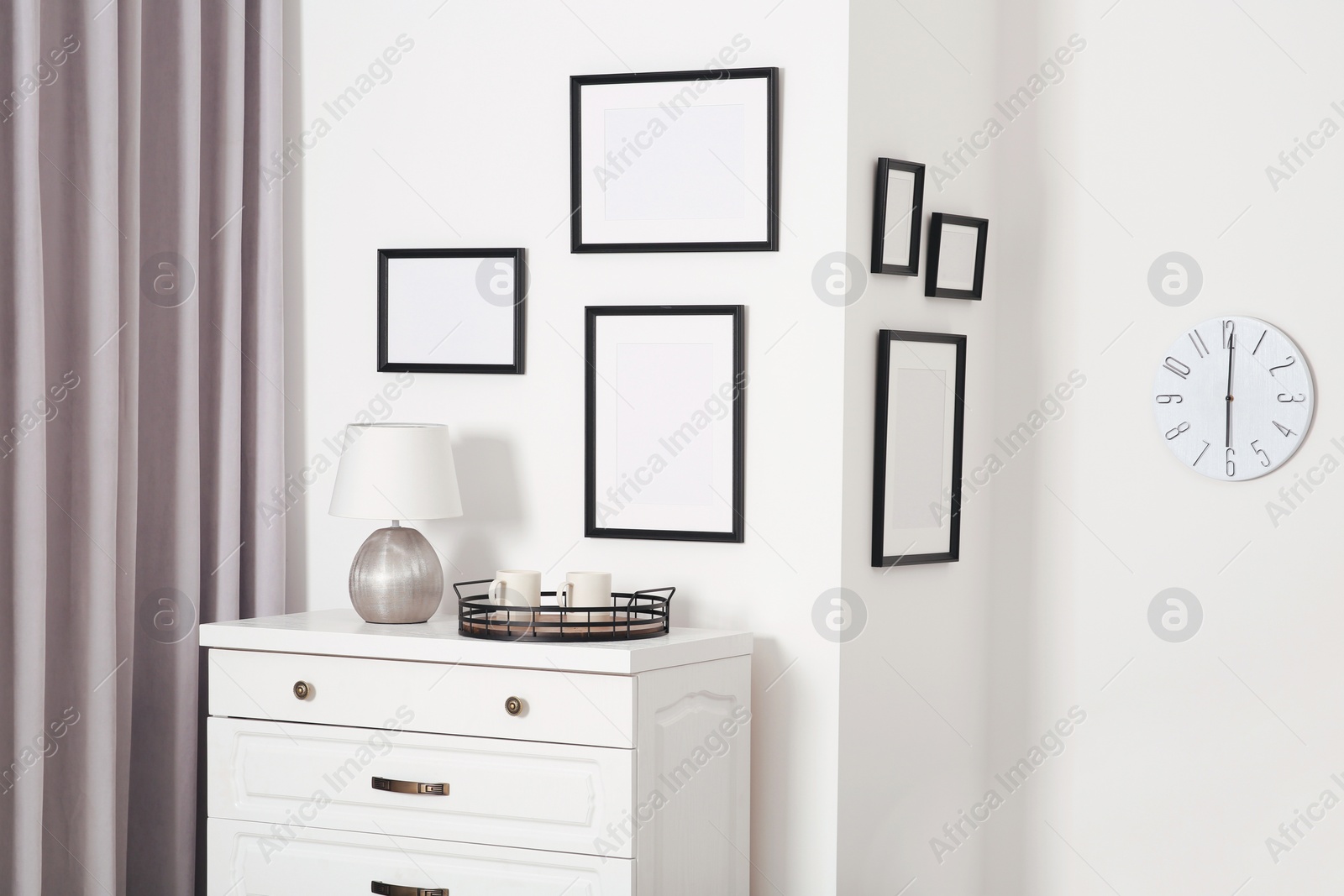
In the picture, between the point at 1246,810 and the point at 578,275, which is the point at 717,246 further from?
the point at 1246,810

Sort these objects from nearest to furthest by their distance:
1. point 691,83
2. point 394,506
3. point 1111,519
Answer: point 394,506
point 691,83
point 1111,519

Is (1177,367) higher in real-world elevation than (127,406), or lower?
higher

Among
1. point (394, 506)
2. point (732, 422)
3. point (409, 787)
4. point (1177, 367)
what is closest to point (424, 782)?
point (409, 787)

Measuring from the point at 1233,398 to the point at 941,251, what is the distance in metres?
0.69

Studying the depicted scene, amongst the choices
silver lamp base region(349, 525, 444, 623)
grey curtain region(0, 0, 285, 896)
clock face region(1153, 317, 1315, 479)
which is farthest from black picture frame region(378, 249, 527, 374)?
clock face region(1153, 317, 1315, 479)

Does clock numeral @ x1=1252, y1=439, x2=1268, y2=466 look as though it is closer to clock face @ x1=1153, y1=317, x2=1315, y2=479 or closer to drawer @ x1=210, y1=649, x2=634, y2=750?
clock face @ x1=1153, y1=317, x2=1315, y2=479

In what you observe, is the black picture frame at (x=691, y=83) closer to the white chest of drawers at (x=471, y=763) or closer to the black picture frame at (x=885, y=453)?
the black picture frame at (x=885, y=453)

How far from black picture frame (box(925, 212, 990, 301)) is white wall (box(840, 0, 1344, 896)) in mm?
51

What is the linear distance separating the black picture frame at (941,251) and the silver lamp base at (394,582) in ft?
3.89

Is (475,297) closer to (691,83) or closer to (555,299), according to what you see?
(555,299)

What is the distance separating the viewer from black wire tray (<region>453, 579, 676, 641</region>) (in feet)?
7.26

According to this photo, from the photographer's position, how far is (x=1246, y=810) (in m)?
2.62

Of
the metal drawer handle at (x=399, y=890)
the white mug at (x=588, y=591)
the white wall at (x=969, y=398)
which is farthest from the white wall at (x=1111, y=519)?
the metal drawer handle at (x=399, y=890)

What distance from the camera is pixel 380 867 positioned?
7.35 feet
